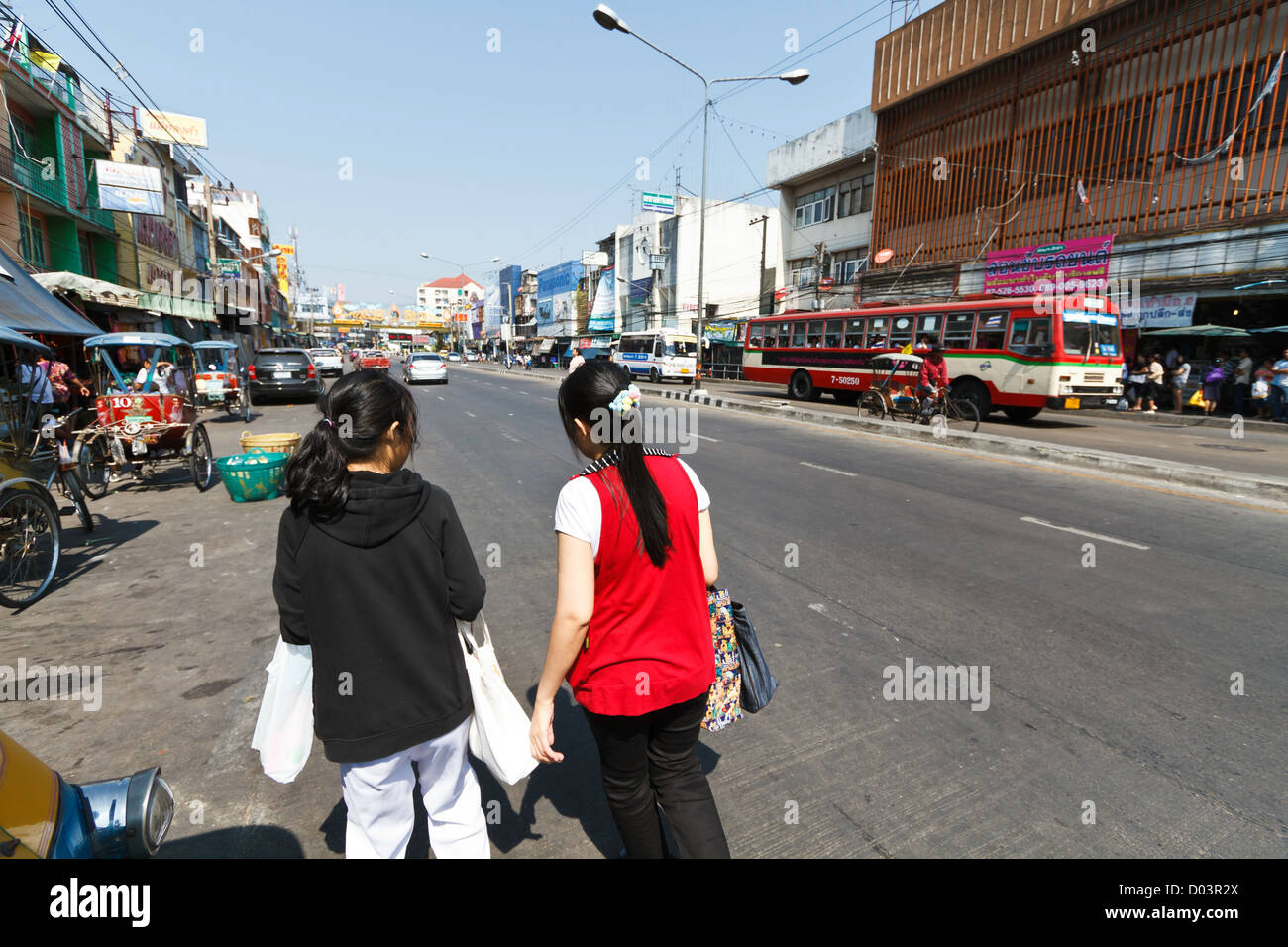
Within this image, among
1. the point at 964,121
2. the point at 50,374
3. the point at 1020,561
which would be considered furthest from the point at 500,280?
the point at 1020,561

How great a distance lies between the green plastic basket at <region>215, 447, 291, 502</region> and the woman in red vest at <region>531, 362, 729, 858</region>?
6820 millimetres

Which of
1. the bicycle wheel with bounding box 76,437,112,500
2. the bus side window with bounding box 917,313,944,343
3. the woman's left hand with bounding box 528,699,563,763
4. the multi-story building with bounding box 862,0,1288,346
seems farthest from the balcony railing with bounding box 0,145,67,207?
the multi-story building with bounding box 862,0,1288,346

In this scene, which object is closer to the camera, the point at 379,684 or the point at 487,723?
the point at 379,684

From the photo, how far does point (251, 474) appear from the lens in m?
7.46

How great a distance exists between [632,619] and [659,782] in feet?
1.73

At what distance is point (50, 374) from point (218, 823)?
41.8ft

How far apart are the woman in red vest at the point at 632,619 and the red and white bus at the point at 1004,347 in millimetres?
15661

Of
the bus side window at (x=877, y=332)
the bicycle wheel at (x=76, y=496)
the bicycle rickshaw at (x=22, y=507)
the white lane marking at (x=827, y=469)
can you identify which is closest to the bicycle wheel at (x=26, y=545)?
the bicycle rickshaw at (x=22, y=507)

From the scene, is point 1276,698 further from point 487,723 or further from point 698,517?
point 487,723

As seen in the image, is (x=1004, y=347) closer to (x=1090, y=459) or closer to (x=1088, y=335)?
(x=1088, y=335)

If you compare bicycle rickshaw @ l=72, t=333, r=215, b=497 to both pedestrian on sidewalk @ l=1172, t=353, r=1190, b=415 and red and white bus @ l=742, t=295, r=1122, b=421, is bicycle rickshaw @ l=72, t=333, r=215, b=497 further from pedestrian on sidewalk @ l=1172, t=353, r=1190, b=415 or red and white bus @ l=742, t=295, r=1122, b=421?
pedestrian on sidewalk @ l=1172, t=353, r=1190, b=415

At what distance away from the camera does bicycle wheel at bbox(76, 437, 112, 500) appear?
7000 millimetres

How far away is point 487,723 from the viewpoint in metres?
1.95
